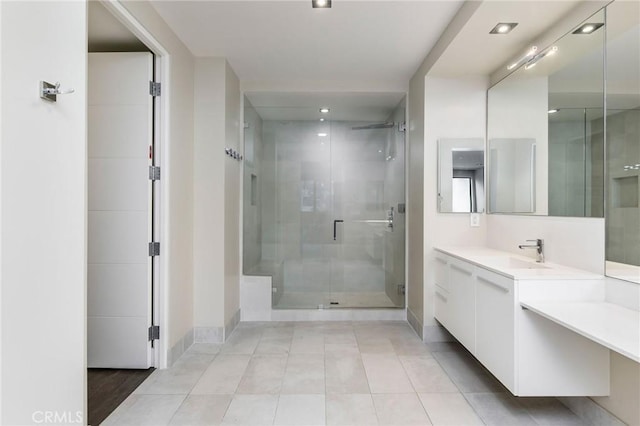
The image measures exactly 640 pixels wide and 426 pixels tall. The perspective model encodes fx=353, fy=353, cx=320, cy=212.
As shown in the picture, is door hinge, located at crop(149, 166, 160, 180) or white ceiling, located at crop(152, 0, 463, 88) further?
door hinge, located at crop(149, 166, 160, 180)

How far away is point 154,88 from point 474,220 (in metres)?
2.95

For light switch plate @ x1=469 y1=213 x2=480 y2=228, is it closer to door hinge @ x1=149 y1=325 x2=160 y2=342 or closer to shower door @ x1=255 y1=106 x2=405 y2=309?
shower door @ x1=255 y1=106 x2=405 y2=309

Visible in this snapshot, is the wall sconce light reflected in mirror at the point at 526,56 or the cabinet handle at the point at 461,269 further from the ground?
the wall sconce light reflected in mirror at the point at 526,56

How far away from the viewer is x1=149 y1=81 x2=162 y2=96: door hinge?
2648 mm

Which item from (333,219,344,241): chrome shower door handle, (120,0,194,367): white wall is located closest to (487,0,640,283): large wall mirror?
(333,219,344,241): chrome shower door handle

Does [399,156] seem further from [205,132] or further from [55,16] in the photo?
[55,16]

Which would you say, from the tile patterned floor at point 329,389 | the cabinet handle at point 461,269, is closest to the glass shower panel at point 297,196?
the tile patterned floor at point 329,389

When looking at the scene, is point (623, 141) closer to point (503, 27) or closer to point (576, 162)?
point (576, 162)

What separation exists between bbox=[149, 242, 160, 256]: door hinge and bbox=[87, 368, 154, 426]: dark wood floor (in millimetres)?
875

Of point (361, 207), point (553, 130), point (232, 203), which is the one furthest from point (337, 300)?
point (553, 130)

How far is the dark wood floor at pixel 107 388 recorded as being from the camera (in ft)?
6.93

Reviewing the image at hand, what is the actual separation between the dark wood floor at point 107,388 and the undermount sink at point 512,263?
2.57 metres

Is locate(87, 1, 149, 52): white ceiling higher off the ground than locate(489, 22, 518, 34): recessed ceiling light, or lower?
higher

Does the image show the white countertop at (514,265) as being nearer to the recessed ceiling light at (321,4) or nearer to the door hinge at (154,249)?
the recessed ceiling light at (321,4)
